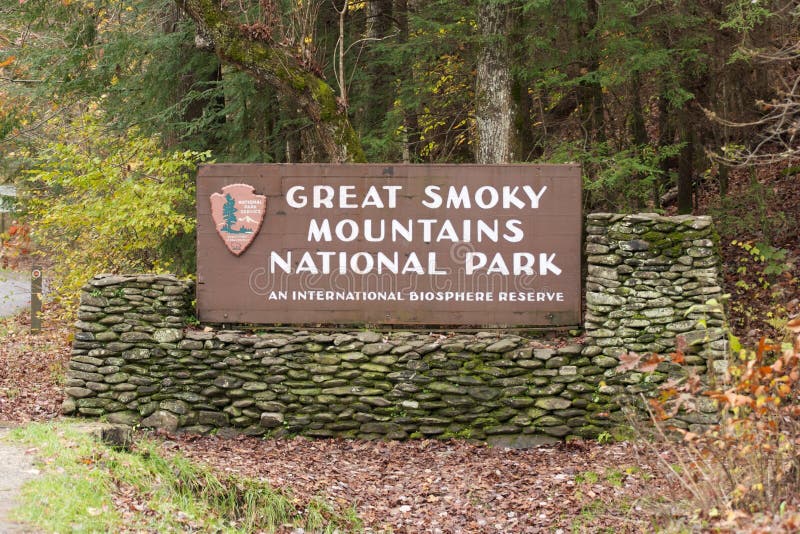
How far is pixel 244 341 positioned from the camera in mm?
9391

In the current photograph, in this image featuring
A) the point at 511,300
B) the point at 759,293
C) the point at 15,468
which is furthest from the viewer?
the point at 759,293

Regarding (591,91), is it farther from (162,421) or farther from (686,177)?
(162,421)

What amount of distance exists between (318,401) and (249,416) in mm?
788

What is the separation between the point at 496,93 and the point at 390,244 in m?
3.90

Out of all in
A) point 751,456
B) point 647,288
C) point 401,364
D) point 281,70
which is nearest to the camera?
point 751,456

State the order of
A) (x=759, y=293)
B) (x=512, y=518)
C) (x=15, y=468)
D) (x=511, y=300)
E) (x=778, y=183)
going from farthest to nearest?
(x=778, y=183), (x=759, y=293), (x=511, y=300), (x=512, y=518), (x=15, y=468)

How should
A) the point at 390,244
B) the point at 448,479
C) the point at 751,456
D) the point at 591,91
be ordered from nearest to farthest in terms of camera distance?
the point at 751,456
the point at 448,479
the point at 390,244
the point at 591,91

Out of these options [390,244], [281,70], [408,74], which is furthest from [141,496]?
[408,74]

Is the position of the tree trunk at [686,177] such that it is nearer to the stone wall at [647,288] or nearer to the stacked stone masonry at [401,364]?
the stone wall at [647,288]

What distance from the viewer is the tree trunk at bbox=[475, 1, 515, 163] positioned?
12141 millimetres

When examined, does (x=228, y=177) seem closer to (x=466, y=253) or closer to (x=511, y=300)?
(x=466, y=253)

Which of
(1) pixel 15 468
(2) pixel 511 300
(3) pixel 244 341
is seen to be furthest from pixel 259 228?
(1) pixel 15 468

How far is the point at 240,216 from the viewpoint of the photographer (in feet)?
30.9

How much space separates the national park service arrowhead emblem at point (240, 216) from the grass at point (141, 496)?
246 cm
